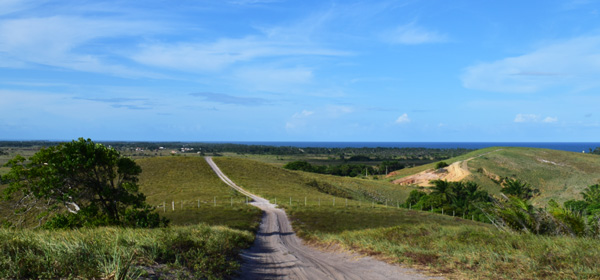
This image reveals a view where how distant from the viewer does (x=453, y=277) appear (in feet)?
27.0

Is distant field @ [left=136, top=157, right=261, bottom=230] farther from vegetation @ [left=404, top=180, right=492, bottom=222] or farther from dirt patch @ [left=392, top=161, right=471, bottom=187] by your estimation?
dirt patch @ [left=392, top=161, right=471, bottom=187]

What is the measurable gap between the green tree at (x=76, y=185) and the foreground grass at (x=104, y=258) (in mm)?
12692

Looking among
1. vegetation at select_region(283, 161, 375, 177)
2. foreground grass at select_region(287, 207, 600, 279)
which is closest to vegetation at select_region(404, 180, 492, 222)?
foreground grass at select_region(287, 207, 600, 279)

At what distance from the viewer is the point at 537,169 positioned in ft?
398

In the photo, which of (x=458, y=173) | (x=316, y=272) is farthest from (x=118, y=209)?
(x=458, y=173)

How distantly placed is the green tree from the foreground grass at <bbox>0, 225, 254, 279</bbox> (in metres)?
12.7

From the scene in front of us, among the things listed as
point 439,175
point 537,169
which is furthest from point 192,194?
point 537,169

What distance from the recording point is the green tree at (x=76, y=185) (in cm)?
1992

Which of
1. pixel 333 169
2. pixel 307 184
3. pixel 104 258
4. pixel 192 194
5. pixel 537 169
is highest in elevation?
pixel 104 258

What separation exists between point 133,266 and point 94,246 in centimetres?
118

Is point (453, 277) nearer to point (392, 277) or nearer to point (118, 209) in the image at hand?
point (392, 277)

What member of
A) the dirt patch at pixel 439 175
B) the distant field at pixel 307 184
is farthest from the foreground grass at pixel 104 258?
the dirt patch at pixel 439 175

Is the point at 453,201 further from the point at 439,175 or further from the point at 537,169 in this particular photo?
the point at 537,169

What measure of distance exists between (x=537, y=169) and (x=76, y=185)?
136149mm
